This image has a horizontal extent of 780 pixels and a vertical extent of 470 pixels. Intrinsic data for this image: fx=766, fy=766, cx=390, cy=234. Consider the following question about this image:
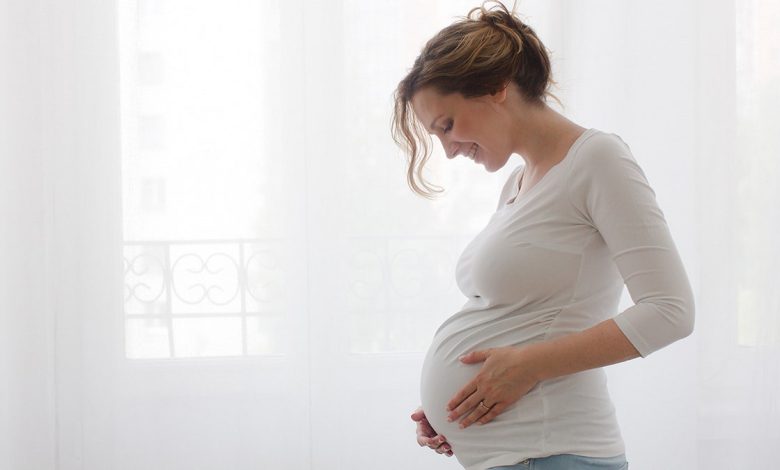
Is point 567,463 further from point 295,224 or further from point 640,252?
point 295,224

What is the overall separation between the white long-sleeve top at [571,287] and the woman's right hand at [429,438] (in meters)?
0.05

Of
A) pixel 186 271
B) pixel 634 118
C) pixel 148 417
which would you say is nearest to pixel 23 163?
pixel 186 271

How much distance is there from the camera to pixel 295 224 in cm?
198

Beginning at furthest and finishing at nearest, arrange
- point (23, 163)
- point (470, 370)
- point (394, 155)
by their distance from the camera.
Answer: point (394, 155) → point (23, 163) → point (470, 370)

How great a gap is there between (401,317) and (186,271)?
0.58 metres

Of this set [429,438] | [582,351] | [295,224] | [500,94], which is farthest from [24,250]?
[582,351]

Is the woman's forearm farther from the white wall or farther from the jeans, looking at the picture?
the white wall

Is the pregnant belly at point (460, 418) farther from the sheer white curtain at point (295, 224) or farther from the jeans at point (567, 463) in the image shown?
the sheer white curtain at point (295, 224)

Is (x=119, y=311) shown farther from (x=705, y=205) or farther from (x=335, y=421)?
(x=705, y=205)

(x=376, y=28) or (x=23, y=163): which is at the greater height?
(x=376, y=28)

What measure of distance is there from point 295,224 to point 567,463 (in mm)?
1134

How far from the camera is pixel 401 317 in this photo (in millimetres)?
2051

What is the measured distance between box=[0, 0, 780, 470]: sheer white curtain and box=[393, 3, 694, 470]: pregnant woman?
907mm

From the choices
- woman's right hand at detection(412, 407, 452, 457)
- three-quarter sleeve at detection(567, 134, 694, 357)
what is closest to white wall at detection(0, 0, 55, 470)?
woman's right hand at detection(412, 407, 452, 457)
